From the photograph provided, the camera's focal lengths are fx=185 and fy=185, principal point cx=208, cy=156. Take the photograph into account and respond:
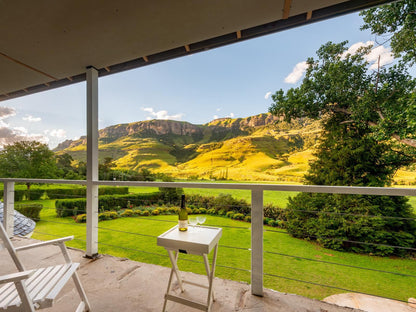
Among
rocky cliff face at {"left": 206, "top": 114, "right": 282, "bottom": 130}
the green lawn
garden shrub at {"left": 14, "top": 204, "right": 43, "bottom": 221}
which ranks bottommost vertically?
the green lawn

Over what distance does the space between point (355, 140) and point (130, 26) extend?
14.0 feet

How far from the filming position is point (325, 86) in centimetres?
377

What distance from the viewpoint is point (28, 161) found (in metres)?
7.11

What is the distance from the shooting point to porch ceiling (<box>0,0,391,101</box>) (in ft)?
4.51

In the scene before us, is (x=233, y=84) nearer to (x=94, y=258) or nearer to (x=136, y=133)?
(x=136, y=133)

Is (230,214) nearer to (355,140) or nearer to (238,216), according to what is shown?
(238,216)

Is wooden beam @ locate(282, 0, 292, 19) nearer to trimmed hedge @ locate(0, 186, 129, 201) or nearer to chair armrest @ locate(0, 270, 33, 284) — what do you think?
chair armrest @ locate(0, 270, 33, 284)

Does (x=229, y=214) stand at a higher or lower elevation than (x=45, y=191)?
lower

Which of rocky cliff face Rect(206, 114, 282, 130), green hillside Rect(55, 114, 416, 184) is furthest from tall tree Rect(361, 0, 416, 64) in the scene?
rocky cliff face Rect(206, 114, 282, 130)

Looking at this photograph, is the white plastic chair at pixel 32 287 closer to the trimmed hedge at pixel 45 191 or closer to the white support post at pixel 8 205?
the white support post at pixel 8 205

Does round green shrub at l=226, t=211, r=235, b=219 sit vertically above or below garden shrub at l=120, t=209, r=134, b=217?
above

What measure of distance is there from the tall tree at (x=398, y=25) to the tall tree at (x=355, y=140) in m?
0.25

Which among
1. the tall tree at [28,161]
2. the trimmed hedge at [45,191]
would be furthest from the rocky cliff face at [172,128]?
the trimmed hedge at [45,191]

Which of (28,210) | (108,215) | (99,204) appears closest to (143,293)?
(108,215)
